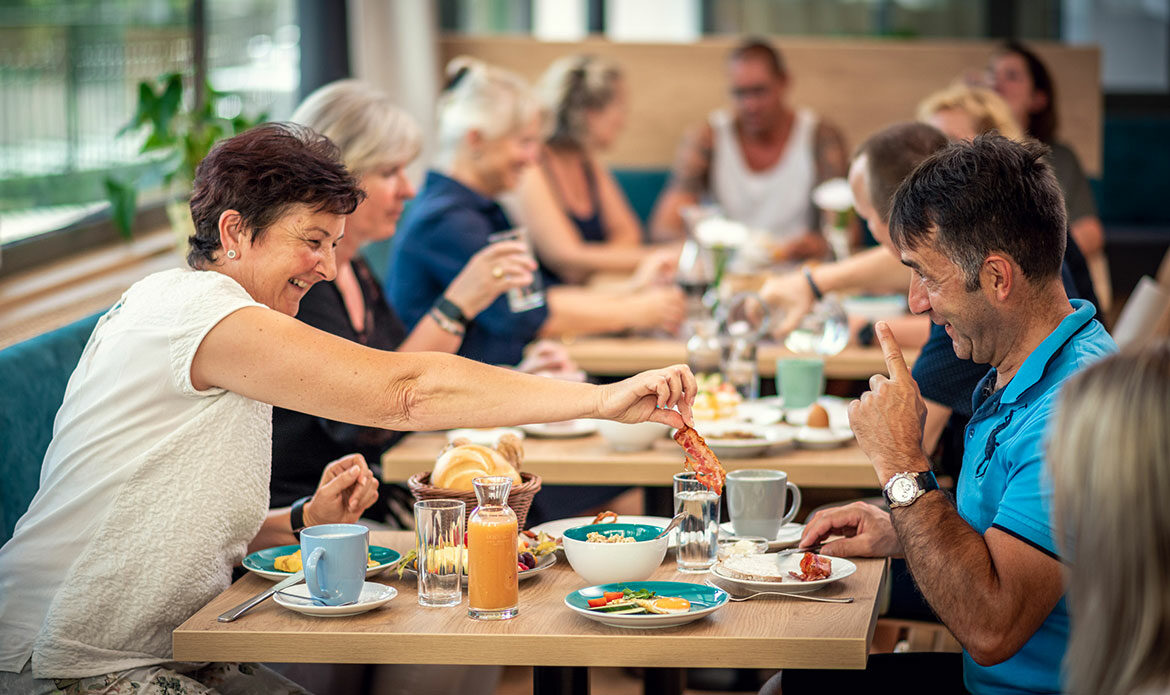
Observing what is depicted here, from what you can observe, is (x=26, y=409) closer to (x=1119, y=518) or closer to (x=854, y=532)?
(x=854, y=532)

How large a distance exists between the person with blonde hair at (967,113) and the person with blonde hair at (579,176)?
1618mm

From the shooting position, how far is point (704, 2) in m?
7.00

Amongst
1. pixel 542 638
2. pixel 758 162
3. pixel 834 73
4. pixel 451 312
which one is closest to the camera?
pixel 542 638

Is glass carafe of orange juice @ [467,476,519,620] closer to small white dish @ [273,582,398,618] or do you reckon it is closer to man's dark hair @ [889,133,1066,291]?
small white dish @ [273,582,398,618]

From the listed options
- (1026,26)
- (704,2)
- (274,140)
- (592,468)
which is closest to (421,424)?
(274,140)

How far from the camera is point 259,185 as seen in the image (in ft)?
5.94

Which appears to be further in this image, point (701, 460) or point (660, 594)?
point (701, 460)

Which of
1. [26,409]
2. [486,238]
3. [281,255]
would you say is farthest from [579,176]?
[281,255]

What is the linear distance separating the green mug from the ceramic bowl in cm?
106

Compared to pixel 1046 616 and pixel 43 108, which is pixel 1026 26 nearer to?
pixel 43 108

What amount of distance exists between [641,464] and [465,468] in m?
0.57

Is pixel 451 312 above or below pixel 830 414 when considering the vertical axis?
above

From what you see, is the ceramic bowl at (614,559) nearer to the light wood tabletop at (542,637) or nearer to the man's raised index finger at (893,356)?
the light wood tabletop at (542,637)

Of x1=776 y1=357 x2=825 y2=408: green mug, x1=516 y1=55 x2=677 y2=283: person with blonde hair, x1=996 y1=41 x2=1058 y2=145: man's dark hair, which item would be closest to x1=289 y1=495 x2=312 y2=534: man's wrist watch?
x1=776 y1=357 x2=825 y2=408: green mug
